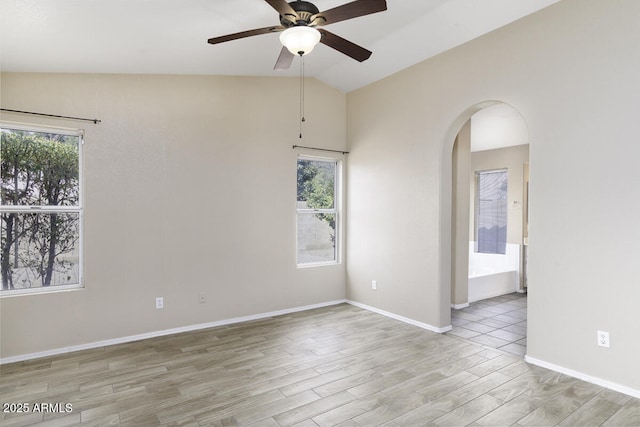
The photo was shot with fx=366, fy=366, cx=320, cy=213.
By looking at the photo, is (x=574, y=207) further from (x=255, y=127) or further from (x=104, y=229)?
(x=104, y=229)

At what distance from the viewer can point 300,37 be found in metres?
2.41

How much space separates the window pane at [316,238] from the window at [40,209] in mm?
2602

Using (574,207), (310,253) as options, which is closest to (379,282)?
(310,253)

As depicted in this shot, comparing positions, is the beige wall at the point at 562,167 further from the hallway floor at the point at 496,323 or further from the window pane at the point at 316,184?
the window pane at the point at 316,184

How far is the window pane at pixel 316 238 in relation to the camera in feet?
16.8

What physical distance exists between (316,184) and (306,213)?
0.46 m

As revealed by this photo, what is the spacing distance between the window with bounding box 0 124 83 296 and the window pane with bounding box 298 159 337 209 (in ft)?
8.55

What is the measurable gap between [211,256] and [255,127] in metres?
1.69

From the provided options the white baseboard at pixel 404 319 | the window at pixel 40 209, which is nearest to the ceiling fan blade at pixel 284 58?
the window at pixel 40 209

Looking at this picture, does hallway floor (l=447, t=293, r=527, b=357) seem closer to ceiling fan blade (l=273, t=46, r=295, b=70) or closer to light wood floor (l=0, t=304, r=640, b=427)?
light wood floor (l=0, t=304, r=640, b=427)

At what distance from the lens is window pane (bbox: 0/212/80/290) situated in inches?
135

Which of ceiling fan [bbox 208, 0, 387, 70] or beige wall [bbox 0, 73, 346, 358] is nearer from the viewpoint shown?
ceiling fan [bbox 208, 0, 387, 70]

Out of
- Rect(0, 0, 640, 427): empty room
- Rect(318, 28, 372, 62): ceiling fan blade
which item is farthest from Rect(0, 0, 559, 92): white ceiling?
Rect(318, 28, 372, 62): ceiling fan blade

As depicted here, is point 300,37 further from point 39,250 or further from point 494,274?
point 494,274
